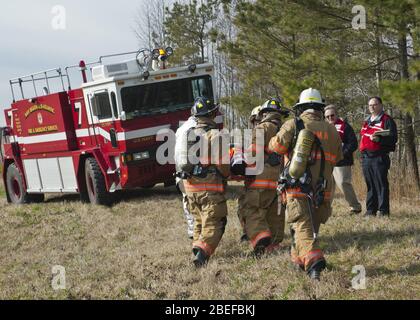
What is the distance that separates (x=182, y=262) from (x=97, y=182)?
536cm

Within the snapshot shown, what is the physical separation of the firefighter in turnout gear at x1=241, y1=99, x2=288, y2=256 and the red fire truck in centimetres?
455

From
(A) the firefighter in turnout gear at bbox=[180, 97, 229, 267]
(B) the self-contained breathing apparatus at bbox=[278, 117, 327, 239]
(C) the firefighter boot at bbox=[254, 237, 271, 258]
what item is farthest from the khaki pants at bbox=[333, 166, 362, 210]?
(B) the self-contained breathing apparatus at bbox=[278, 117, 327, 239]

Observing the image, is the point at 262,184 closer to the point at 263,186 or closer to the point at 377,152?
the point at 263,186

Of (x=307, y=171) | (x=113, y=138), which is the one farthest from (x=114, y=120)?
(x=307, y=171)

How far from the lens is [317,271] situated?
4.83 m

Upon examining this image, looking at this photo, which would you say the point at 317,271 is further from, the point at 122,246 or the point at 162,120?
the point at 162,120

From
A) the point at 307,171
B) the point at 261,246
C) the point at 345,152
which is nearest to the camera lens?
the point at 307,171

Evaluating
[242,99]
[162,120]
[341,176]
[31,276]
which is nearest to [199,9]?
[242,99]

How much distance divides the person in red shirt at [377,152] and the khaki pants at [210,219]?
8.42ft

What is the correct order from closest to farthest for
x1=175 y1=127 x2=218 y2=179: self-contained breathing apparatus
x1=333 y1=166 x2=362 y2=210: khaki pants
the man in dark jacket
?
x1=175 y1=127 x2=218 y2=179: self-contained breathing apparatus
the man in dark jacket
x1=333 y1=166 x2=362 y2=210: khaki pants

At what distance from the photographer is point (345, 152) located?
7.66 metres

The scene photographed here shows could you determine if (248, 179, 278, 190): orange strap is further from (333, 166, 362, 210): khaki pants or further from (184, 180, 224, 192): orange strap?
(333, 166, 362, 210): khaki pants

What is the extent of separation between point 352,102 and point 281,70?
70.3 inches

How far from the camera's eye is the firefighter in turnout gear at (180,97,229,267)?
5754 millimetres
